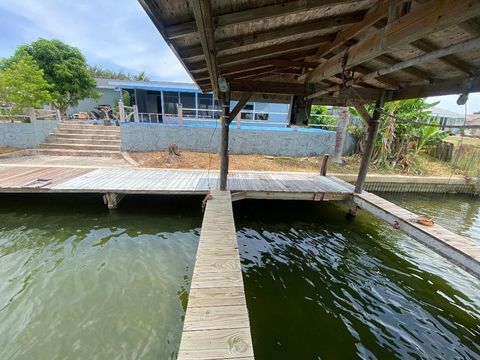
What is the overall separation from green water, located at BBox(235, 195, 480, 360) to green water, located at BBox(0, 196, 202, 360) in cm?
127

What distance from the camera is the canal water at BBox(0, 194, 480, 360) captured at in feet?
9.53

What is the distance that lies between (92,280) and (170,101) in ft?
49.6

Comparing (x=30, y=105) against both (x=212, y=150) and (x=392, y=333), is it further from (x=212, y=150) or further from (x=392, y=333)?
(x=392, y=333)

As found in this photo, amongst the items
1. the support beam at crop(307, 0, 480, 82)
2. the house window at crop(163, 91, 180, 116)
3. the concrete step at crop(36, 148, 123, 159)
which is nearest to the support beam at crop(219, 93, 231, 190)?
the support beam at crop(307, 0, 480, 82)

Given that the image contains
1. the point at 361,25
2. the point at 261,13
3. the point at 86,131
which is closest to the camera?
the point at 261,13

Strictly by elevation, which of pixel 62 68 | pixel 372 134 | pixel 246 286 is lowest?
pixel 246 286

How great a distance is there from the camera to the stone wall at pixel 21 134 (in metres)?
10.2

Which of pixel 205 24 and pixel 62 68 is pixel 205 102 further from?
pixel 205 24

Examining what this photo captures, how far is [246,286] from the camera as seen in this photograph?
3881 millimetres

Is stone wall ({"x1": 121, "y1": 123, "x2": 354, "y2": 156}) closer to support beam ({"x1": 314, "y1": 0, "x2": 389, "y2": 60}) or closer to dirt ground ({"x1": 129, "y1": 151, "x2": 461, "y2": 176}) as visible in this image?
dirt ground ({"x1": 129, "y1": 151, "x2": 461, "y2": 176})

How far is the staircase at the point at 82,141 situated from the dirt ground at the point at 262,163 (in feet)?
4.52

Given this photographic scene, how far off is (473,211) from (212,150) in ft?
33.1

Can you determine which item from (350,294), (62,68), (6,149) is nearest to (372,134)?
(350,294)

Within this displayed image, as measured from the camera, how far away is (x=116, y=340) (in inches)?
112
